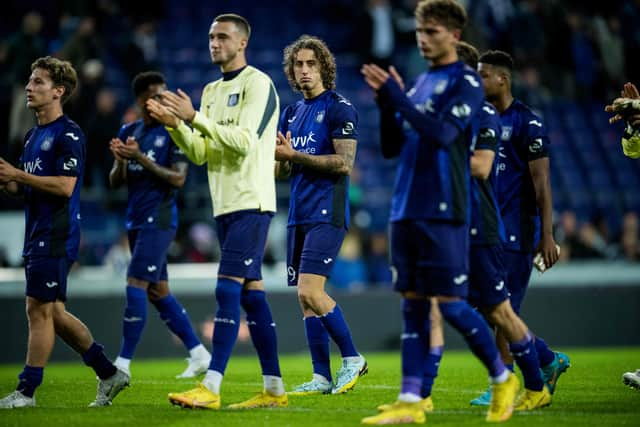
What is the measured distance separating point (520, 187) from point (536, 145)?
1.19 feet

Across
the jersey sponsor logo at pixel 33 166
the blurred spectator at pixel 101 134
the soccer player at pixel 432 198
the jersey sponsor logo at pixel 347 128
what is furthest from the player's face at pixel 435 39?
the blurred spectator at pixel 101 134

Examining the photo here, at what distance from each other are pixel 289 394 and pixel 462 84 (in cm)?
330

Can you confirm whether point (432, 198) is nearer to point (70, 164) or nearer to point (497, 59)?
point (497, 59)

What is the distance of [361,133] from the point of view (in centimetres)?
2062

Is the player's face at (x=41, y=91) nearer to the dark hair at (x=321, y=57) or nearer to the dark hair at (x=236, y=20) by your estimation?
the dark hair at (x=236, y=20)

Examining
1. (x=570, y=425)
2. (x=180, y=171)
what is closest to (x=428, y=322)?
(x=570, y=425)

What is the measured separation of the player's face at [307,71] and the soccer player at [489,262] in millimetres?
2096

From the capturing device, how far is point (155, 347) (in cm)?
1480

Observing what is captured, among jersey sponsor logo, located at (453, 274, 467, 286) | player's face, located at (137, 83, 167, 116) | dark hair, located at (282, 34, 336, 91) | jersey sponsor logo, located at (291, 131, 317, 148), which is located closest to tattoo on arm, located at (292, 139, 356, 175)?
jersey sponsor logo, located at (291, 131, 317, 148)

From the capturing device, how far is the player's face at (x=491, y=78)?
318 inches

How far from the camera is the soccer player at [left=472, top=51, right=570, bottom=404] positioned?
26.3ft

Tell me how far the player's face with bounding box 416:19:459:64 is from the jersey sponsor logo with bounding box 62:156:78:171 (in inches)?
111

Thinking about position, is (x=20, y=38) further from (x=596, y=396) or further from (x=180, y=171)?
(x=596, y=396)

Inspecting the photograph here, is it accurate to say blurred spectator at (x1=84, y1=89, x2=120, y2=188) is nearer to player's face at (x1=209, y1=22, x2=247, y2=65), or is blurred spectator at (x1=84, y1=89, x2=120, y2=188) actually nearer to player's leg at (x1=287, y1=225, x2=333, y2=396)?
player's leg at (x1=287, y1=225, x2=333, y2=396)
